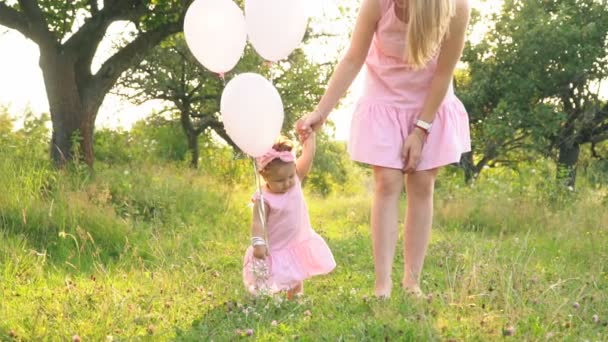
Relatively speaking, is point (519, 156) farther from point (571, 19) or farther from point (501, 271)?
point (501, 271)

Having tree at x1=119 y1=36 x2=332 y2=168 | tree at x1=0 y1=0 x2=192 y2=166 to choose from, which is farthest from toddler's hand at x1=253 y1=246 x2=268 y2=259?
tree at x1=119 y1=36 x2=332 y2=168

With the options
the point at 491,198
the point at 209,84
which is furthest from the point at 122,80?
the point at 491,198

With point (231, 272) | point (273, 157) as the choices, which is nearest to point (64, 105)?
point (231, 272)

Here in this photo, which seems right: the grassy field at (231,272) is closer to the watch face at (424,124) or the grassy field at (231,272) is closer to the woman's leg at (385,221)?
the woman's leg at (385,221)

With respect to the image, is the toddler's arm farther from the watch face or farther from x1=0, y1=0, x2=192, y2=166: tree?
x1=0, y1=0, x2=192, y2=166: tree

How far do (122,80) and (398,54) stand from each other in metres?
13.5

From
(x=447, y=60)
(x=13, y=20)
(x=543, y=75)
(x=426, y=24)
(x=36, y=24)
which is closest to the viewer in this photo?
(x=426, y=24)

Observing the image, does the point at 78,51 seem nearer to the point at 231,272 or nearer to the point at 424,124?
the point at 231,272

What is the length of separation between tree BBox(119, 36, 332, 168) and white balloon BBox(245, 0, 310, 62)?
11.4 meters

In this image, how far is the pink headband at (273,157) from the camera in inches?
152

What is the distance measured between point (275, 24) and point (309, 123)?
57 centimetres

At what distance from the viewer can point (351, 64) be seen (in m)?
3.65

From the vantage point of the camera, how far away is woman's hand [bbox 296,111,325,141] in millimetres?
3623

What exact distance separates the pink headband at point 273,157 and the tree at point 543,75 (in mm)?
12374
